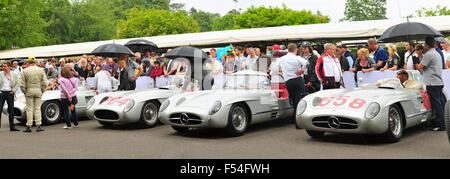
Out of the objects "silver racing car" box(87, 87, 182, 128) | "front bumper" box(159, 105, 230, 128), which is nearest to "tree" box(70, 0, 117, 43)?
"silver racing car" box(87, 87, 182, 128)

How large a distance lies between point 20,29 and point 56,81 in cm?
3395

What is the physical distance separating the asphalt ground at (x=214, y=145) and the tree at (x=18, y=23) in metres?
36.2

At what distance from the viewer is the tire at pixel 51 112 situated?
1034 centimetres

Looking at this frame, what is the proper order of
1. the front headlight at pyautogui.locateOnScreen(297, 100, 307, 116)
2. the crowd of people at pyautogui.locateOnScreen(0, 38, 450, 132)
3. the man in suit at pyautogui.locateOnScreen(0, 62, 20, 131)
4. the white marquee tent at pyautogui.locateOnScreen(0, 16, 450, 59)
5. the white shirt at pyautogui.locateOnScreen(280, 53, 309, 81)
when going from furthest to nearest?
the white marquee tent at pyautogui.locateOnScreen(0, 16, 450, 59) → the man in suit at pyautogui.locateOnScreen(0, 62, 20, 131) → the white shirt at pyautogui.locateOnScreen(280, 53, 309, 81) → the crowd of people at pyautogui.locateOnScreen(0, 38, 450, 132) → the front headlight at pyautogui.locateOnScreen(297, 100, 307, 116)

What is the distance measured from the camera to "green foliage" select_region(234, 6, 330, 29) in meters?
51.4

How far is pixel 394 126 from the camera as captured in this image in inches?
273

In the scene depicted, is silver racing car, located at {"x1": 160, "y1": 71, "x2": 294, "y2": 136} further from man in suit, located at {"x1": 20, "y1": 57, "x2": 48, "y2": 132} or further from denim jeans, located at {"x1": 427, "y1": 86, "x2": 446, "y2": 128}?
man in suit, located at {"x1": 20, "y1": 57, "x2": 48, "y2": 132}

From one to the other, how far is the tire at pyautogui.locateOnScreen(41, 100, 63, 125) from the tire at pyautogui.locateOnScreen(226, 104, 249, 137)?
504 cm

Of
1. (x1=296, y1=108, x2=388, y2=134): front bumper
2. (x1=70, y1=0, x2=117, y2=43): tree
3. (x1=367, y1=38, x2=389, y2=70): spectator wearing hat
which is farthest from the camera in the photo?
(x1=70, y1=0, x2=117, y2=43): tree

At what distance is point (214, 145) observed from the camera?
7.01m

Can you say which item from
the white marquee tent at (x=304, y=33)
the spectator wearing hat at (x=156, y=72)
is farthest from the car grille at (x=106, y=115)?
the white marquee tent at (x=304, y=33)

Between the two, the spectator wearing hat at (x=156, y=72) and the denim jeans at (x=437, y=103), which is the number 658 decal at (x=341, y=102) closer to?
the denim jeans at (x=437, y=103)

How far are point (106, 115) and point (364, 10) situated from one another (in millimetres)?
90458

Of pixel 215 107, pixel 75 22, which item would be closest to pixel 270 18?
pixel 75 22
